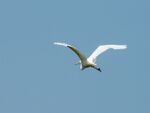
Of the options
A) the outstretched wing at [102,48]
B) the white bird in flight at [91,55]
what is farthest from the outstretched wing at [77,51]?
the outstretched wing at [102,48]

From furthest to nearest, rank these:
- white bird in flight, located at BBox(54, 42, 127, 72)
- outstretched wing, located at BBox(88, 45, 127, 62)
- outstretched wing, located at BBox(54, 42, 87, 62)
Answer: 1. outstretched wing, located at BBox(88, 45, 127, 62)
2. white bird in flight, located at BBox(54, 42, 127, 72)
3. outstretched wing, located at BBox(54, 42, 87, 62)

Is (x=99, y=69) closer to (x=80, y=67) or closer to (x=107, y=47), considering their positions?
(x=80, y=67)

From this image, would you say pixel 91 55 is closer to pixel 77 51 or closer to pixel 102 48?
pixel 102 48

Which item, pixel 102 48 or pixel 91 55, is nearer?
pixel 91 55

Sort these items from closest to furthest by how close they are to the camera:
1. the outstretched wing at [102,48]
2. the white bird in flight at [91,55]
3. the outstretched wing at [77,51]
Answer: the outstretched wing at [77,51], the white bird in flight at [91,55], the outstretched wing at [102,48]

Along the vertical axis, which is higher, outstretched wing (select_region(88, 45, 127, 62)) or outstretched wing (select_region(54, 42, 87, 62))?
outstretched wing (select_region(88, 45, 127, 62))

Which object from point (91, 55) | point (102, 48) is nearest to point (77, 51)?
point (91, 55)

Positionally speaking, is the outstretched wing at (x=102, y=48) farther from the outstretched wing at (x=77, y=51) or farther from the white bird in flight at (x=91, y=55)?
the outstretched wing at (x=77, y=51)

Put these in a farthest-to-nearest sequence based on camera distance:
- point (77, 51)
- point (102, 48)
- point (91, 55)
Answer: point (102, 48)
point (91, 55)
point (77, 51)

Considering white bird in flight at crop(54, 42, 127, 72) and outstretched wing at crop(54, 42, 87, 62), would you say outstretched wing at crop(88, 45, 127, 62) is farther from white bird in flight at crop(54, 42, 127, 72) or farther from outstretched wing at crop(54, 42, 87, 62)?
outstretched wing at crop(54, 42, 87, 62)

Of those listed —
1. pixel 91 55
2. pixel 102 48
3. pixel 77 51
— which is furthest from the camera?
pixel 102 48

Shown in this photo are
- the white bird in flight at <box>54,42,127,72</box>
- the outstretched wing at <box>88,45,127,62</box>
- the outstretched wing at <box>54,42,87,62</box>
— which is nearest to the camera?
the outstretched wing at <box>54,42,87,62</box>

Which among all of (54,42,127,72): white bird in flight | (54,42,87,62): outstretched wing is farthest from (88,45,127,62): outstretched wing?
(54,42,87,62): outstretched wing

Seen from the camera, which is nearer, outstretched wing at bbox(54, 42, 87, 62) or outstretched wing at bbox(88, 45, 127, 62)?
outstretched wing at bbox(54, 42, 87, 62)
